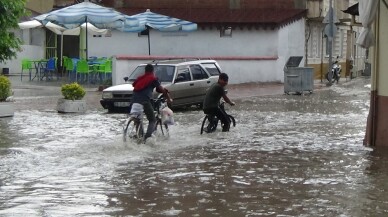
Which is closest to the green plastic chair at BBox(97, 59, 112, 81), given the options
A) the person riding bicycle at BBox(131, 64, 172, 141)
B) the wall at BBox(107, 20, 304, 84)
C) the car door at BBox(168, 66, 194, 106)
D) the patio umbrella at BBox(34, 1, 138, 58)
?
the patio umbrella at BBox(34, 1, 138, 58)

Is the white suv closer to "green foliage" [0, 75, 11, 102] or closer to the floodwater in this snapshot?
the floodwater

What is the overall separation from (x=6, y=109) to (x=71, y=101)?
2.23 metres

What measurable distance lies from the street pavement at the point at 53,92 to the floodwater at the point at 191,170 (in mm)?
4575

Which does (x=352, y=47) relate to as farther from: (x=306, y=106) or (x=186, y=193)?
(x=186, y=193)

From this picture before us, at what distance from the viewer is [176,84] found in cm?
2452

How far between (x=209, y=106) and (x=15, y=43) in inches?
291

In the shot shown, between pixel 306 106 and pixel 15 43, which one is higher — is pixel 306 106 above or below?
below

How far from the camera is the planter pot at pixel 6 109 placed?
846 inches

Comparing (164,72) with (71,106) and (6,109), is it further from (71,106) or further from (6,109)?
(6,109)

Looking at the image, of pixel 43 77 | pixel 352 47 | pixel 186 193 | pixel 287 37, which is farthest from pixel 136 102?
pixel 352 47

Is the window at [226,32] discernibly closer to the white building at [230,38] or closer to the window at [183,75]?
the white building at [230,38]

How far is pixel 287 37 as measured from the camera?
138ft

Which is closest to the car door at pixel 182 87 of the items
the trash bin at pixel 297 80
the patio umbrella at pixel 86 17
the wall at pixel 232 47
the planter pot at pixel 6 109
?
the planter pot at pixel 6 109

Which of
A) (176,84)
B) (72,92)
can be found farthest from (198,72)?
(72,92)
